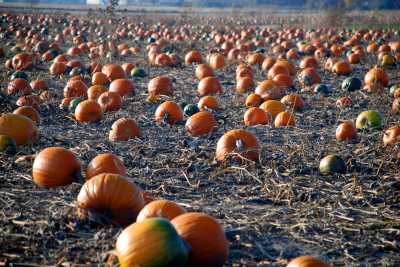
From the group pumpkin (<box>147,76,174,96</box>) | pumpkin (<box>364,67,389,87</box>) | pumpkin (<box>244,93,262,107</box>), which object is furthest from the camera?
pumpkin (<box>364,67,389,87</box>)

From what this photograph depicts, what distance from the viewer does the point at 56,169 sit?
460 cm

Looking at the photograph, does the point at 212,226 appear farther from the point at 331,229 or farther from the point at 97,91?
the point at 97,91

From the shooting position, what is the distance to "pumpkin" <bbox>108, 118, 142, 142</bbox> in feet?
21.2

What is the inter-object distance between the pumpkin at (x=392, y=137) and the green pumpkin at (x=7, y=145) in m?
4.32

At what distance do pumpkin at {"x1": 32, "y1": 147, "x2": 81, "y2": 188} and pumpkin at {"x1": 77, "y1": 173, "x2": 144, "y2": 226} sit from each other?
86 centimetres

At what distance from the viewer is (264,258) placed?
3572 millimetres

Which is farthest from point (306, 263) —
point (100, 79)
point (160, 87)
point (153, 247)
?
point (100, 79)

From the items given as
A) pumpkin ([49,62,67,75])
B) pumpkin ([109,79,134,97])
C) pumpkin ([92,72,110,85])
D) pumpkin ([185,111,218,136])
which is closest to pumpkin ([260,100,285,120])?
pumpkin ([185,111,218,136])

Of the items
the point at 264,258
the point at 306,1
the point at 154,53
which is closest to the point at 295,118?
the point at 264,258

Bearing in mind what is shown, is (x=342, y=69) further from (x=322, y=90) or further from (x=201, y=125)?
(x=201, y=125)

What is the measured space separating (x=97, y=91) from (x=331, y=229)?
538cm

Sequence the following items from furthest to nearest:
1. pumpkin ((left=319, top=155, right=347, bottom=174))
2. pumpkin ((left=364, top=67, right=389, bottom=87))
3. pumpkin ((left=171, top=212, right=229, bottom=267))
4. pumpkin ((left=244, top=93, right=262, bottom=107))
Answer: pumpkin ((left=364, top=67, right=389, bottom=87)) → pumpkin ((left=244, top=93, right=262, bottom=107)) → pumpkin ((left=319, top=155, right=347, bottom=174)) → pumpkin ((left=171, top=212, right=229, bottom=267))

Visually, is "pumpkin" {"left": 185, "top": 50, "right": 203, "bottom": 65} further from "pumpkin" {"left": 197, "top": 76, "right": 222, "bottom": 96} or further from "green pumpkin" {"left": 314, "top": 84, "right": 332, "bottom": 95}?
"green pumpkin" {"left": 314, "top": 84, "right": 332, "bottom": 95}

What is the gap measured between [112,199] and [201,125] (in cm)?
300
